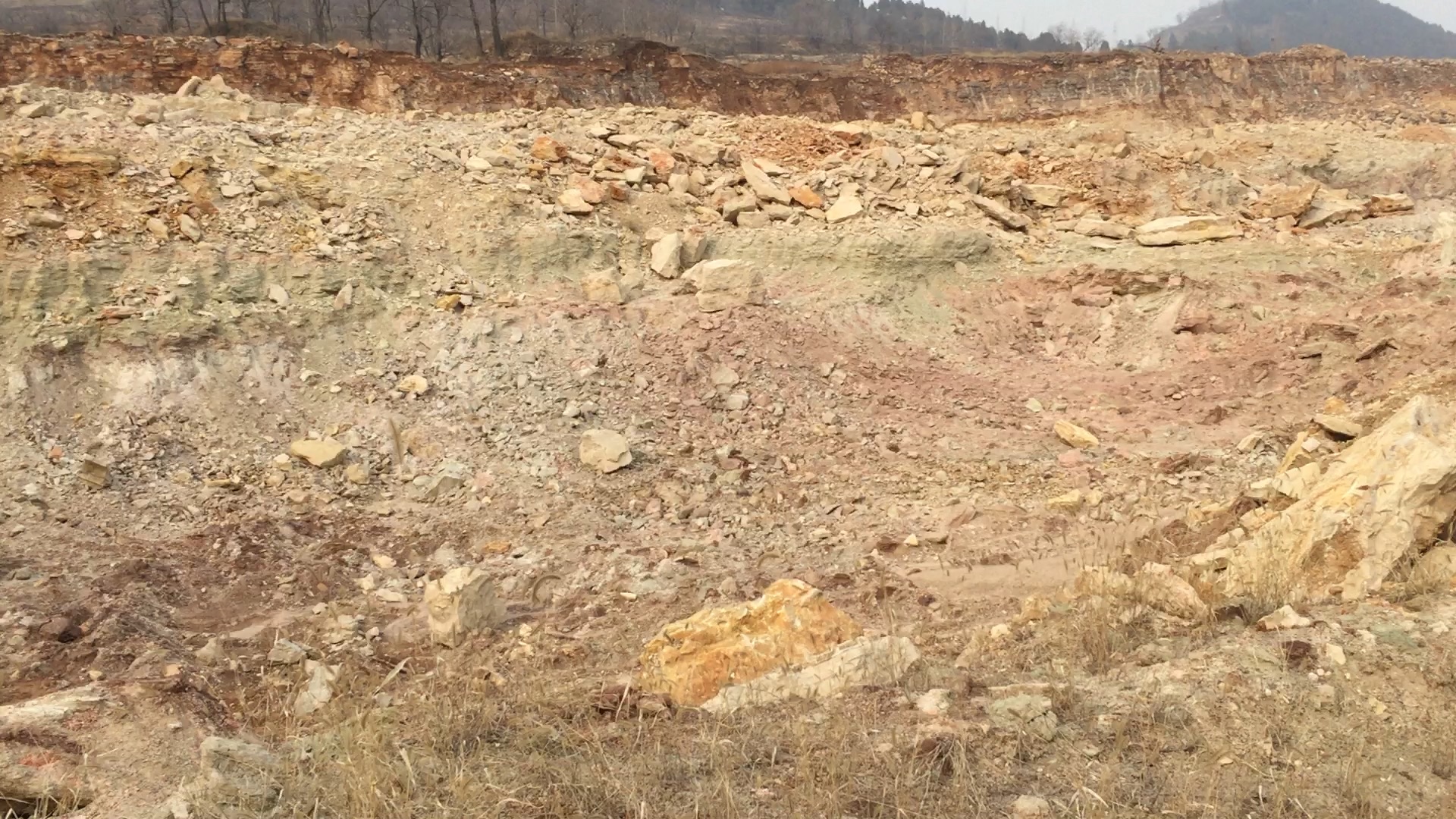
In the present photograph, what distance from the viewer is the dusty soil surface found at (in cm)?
301

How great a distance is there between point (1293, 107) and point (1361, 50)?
123 m

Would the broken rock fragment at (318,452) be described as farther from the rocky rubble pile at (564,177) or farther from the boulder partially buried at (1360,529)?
the boulder partially buried at (1360,529)

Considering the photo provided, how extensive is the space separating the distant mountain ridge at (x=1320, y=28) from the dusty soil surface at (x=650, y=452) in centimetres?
11633

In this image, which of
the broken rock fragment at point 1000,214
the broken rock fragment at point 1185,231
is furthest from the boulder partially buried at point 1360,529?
the broken rock fragment at point 1000,214

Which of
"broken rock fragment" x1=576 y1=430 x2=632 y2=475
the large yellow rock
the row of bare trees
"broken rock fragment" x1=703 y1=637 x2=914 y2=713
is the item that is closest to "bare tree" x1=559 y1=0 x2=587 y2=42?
the row of bare trees

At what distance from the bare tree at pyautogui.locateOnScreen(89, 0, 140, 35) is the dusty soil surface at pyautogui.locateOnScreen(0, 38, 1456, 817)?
95.9 feet

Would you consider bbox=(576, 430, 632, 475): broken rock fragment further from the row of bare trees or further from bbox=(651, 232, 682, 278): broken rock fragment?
the row of bare trees

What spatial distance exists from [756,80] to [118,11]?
1400 inches

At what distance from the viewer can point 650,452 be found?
730 cm

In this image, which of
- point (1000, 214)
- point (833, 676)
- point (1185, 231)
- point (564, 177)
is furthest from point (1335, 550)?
point (564, 177)

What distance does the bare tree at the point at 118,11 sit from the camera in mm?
34138

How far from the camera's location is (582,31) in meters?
44.1

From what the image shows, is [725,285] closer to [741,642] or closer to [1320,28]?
[741,642]

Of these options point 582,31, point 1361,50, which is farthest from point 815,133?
point 1361,50
